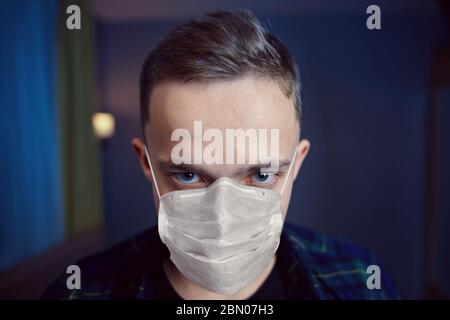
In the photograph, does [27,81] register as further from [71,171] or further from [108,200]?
[108,200]

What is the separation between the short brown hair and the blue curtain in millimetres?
290

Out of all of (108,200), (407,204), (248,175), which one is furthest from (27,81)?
(407,204)

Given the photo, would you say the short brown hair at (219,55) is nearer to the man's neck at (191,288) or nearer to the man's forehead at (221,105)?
the man's forehead at (221,105)

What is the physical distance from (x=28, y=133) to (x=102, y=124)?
180 mm

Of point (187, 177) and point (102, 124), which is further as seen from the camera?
point (102, 124)

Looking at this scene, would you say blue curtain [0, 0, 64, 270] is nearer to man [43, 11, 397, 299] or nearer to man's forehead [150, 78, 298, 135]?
man [43, 11, 397, 299]

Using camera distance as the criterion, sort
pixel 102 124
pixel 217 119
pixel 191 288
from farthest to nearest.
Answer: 1. pixel 102 124
2. pixel 191 288
3. pixel 217 119

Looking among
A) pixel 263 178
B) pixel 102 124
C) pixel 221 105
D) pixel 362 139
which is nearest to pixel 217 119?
pixel 221 105

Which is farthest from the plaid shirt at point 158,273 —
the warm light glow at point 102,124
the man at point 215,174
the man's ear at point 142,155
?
the warm light glow at point 102,124

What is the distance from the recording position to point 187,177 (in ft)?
2.27

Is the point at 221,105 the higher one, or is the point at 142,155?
the point at 221,105

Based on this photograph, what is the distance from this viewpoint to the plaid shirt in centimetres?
77

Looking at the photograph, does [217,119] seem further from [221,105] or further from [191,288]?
[191,288]
